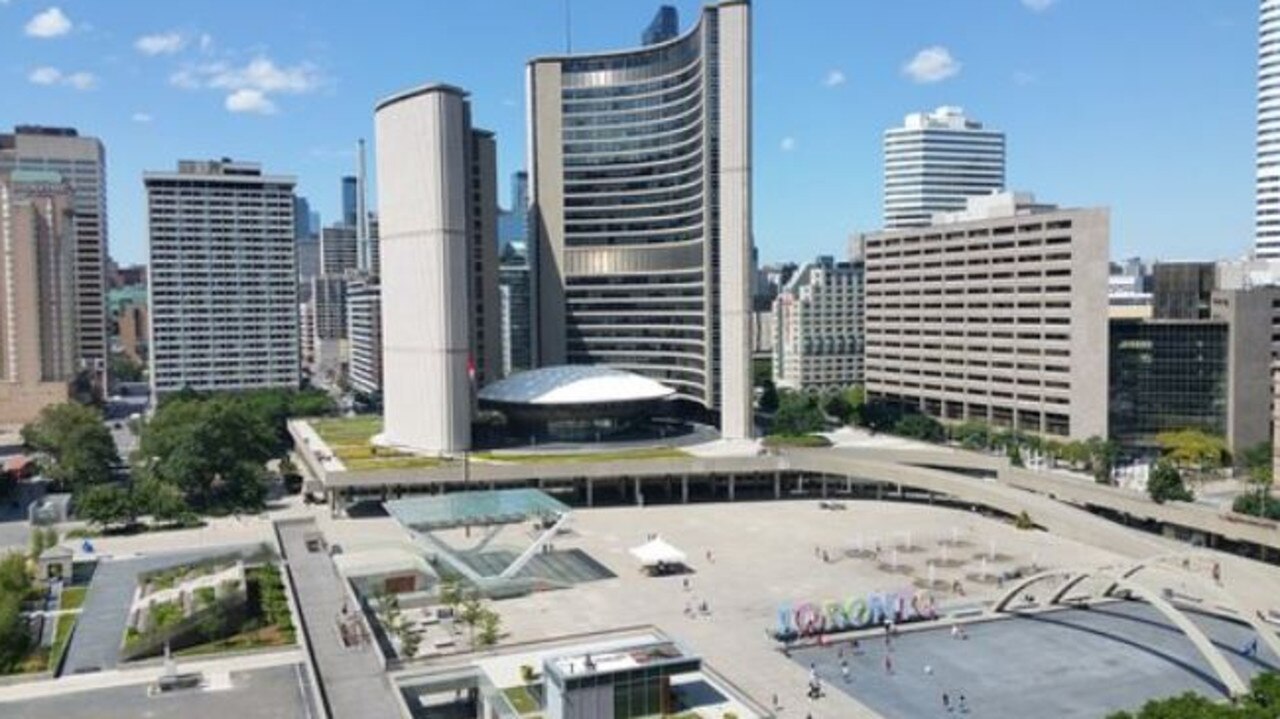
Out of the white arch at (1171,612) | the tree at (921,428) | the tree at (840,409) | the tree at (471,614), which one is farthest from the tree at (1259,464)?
the tree at (471,614)

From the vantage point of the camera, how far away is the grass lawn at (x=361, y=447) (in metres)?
98.6

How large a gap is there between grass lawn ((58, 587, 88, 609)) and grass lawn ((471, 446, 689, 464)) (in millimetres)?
39163

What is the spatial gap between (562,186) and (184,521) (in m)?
69.9

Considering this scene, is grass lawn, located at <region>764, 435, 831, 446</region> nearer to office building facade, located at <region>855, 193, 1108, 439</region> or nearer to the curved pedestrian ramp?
office building facade, located at <region>855, 193, 1108, 439</region>

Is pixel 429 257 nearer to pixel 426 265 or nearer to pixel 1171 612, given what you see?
pixel 426 265

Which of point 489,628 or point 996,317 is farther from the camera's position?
point 996,317

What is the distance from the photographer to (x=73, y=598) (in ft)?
221

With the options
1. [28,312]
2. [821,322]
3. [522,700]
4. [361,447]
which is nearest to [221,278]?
[28,312]

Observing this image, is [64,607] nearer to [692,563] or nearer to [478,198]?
[692,563]

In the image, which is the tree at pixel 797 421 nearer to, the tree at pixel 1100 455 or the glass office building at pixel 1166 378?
the tree at pixel 1100 455

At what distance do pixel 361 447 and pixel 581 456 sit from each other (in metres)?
24.9

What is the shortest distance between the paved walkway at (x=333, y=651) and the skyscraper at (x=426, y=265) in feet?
115

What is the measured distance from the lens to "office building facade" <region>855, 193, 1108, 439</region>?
117 meters

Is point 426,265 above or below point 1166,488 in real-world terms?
above
